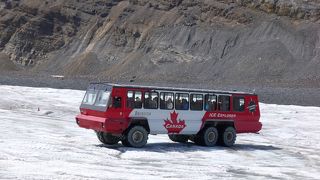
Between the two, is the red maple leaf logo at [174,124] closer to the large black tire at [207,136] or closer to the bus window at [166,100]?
the bus window at [166,100]

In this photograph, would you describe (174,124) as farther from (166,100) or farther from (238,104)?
(238,104)

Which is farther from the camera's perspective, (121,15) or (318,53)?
(121,15)

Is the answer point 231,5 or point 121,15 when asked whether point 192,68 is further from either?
point 121,15

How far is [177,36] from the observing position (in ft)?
327

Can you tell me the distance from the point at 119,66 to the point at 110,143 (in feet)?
256

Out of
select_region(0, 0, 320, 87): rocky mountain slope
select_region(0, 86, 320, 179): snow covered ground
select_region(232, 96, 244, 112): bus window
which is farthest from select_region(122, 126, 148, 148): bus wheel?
select_region(0, 0, 320, 87): rocky mountain slope

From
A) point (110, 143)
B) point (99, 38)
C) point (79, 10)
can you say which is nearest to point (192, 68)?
point (99, 38)

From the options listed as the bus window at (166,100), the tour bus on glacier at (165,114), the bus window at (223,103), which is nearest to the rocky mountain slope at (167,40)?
the tour bus on glacier at (165,114)

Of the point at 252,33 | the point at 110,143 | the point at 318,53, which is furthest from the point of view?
the point at 252,33

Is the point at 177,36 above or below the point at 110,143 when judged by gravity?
above

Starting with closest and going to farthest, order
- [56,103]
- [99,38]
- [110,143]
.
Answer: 1. [110,143]
2. [56,103]
3. [99,38]

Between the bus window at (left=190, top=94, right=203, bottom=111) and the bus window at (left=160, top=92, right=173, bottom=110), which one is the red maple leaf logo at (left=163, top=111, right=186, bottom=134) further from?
the bus window at (left=190, top=94, right=203, bottom=111)

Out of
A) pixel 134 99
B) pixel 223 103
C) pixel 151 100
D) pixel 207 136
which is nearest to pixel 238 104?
pixel 223 103

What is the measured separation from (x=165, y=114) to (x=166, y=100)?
17.6 inches
